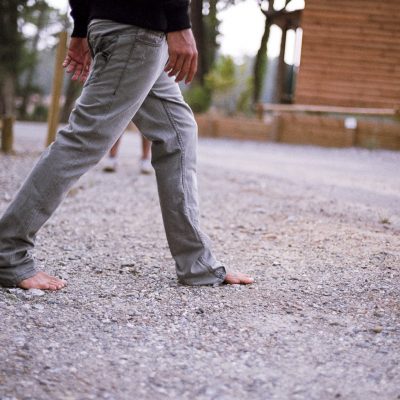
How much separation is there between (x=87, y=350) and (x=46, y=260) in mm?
1168

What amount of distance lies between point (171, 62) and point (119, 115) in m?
0.27

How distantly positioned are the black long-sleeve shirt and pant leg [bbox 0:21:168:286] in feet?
0.09

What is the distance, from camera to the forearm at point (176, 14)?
2.12 metres

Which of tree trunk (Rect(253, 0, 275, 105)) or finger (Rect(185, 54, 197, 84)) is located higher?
tree trunk (Rect(253, 0, 275, 105))

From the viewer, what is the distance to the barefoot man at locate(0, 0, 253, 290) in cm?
215

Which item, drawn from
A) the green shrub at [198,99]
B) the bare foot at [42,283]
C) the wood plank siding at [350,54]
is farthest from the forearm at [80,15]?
the green shrub at [198,99]

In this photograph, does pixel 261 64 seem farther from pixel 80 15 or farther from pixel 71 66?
pixel 80 15

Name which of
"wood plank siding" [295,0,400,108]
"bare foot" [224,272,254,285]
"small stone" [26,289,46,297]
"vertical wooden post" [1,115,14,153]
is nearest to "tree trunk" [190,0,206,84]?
"wood plank siding" [295,0,400,108]

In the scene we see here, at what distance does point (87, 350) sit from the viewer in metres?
1.88

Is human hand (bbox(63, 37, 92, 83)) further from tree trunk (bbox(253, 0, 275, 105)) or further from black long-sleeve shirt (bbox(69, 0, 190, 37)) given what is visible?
tree trunk (bbox(253, 0, 275, 105))

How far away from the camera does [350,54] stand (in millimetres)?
13492

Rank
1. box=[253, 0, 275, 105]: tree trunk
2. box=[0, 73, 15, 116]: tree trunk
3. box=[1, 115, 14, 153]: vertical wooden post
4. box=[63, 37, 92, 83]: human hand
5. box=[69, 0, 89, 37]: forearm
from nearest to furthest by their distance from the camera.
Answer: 1. box=[69, 0, 89, 37]: forearm
2. box=[63, 37, 92, 83]: human hand
3. box=[1, 115, 14, 153]: vertical wooden post
4. box=[253, 0, 275, 105]: tree trunk
5. box=[0, 73, 15, 116]: tree trunk

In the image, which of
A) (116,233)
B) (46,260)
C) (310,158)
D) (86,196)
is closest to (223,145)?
(310,158)

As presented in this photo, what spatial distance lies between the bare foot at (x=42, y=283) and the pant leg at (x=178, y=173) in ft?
1.61
